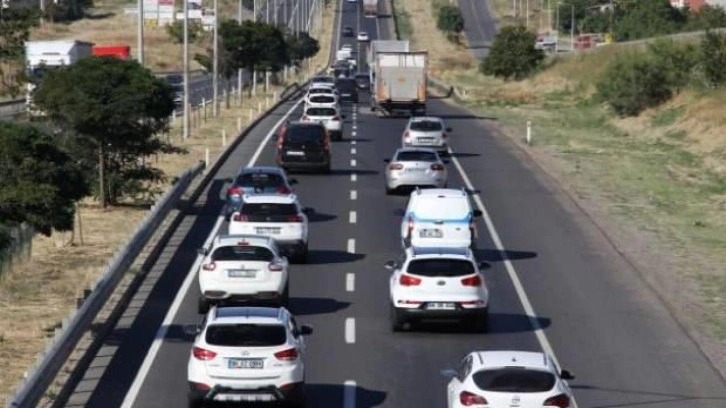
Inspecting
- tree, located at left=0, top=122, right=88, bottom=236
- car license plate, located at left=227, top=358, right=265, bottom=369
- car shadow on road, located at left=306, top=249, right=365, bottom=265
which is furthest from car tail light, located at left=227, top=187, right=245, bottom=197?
car license plate, located at left=227, top=358, right=265, bottom=369

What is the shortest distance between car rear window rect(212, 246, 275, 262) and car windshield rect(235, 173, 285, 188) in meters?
13.0

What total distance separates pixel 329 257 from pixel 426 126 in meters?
26.1

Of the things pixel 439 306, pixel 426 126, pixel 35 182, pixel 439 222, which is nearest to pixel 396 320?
pixel 439 306

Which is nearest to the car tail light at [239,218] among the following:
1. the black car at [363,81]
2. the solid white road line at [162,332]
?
the solid white road line at [162,332]

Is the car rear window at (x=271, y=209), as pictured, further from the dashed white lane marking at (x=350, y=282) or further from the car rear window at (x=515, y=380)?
the car rear window at (x=515, y=380)

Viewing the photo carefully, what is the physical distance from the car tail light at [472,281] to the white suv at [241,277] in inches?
135

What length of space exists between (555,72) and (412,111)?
139 ft

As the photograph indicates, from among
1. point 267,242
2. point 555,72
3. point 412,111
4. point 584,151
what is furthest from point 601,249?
point 555,72

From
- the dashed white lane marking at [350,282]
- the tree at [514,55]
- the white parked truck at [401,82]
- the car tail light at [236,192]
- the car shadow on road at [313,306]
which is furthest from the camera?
the tree at [514,55]

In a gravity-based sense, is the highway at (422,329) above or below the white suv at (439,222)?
below

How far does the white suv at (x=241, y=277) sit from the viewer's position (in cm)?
2944

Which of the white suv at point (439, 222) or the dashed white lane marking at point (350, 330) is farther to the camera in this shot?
the white suv at point (439, 222)

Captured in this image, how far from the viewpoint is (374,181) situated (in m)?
53.8

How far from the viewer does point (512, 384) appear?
63.5 ft
